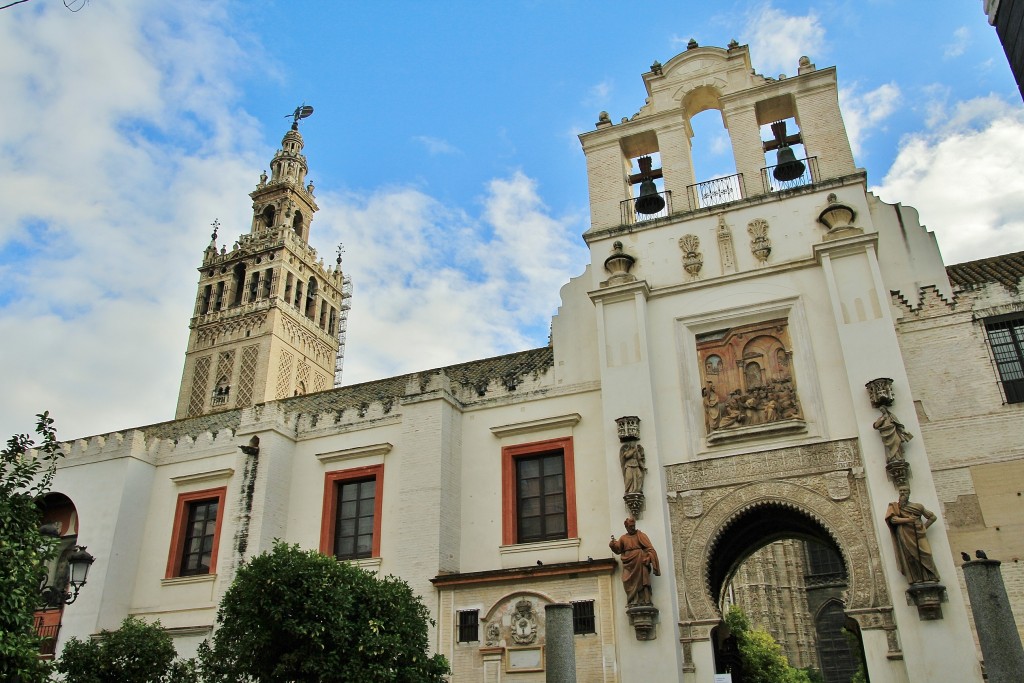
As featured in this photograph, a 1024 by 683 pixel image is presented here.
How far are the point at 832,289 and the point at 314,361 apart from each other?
4252 cm

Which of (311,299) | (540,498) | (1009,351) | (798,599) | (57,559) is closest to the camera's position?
(1009,351)

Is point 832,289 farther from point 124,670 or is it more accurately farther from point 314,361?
point 314,361

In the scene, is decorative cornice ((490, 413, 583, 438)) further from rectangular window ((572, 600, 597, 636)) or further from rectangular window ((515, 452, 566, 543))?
rectangular window ((572, 600, 597, 636))

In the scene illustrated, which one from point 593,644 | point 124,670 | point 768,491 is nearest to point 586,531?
point 593,644

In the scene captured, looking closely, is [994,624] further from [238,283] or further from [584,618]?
[238,283]

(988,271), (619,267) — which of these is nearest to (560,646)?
(619,267)

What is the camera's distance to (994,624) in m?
8.14

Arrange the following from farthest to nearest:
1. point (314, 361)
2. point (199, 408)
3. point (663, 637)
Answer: point (314, 361) → point (199, 408) → point (663, 637)

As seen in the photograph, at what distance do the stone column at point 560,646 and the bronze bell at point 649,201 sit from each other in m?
10.6

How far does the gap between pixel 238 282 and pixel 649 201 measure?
→ 4098 cm

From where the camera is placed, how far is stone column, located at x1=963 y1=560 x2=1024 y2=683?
8.02m

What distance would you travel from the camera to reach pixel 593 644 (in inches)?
579

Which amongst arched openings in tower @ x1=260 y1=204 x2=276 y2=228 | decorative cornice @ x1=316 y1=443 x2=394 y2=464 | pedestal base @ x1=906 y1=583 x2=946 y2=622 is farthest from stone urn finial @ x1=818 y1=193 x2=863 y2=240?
arched openings in tower @ x1=260 y1=204 x2=276 y2=228

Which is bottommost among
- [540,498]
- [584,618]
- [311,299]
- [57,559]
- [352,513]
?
[584,618]
